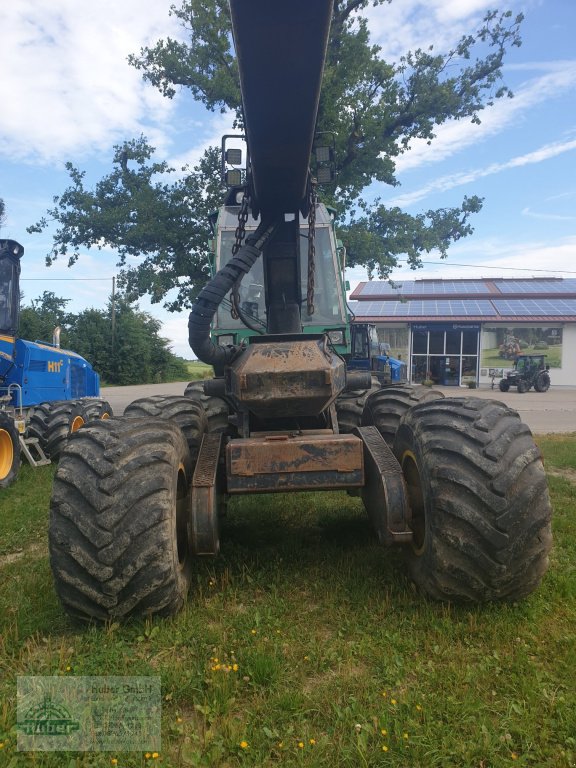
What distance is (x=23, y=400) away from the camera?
909 cm

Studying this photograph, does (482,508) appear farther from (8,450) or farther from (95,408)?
(95,408)

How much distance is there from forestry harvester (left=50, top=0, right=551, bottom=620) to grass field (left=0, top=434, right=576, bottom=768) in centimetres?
21

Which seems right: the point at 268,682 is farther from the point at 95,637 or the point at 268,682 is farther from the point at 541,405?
the point at 541,405

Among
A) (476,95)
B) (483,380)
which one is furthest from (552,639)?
(483,380)

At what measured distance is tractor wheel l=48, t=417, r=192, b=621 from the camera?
9.90ft

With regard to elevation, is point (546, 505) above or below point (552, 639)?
above

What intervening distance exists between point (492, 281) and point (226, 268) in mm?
35225

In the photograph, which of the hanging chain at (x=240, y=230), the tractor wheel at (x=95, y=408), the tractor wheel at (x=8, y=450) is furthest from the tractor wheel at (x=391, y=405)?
the tractor wheel at (x=95, y=408)

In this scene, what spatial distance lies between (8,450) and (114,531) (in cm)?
530

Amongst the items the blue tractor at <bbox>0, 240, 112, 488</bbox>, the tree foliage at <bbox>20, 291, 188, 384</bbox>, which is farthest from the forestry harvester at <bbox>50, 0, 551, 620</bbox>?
the tree foliage at <bbox>20, 291, 188, 384</bbox>

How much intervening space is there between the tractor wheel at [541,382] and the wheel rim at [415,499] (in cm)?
2539

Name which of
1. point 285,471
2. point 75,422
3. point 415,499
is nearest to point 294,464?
point 285,471

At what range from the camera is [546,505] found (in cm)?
314

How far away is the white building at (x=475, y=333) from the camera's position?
97.3ft
